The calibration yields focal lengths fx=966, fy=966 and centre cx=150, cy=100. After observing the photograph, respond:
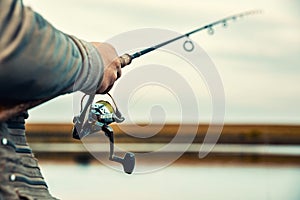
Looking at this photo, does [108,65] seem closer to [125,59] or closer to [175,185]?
[125,59]

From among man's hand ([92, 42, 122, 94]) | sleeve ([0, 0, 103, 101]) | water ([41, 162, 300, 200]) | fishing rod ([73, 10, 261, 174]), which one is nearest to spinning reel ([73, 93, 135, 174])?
fishing rod ([73, 10, 261, 174])

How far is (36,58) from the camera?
1.32 metres

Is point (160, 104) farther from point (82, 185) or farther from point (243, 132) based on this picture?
point (243, 132)

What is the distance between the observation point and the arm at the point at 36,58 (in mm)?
1285

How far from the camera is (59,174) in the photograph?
395cm

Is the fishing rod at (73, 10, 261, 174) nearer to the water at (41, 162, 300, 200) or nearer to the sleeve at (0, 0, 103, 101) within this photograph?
the sleeve at (0, 0, 103, 101)

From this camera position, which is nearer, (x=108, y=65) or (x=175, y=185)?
(x=108, y=65)

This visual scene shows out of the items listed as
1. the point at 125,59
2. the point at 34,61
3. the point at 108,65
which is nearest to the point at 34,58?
the point at 34,61

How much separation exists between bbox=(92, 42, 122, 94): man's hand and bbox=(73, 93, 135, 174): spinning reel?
0.37 feet

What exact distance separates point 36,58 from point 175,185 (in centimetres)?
→ 214

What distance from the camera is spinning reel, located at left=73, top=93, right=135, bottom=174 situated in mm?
1700

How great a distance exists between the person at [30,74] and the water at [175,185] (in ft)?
4.48

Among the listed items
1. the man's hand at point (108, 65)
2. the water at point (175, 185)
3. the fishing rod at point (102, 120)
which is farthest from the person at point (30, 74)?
the water at point (175, 185)

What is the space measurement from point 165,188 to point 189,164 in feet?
3.87
